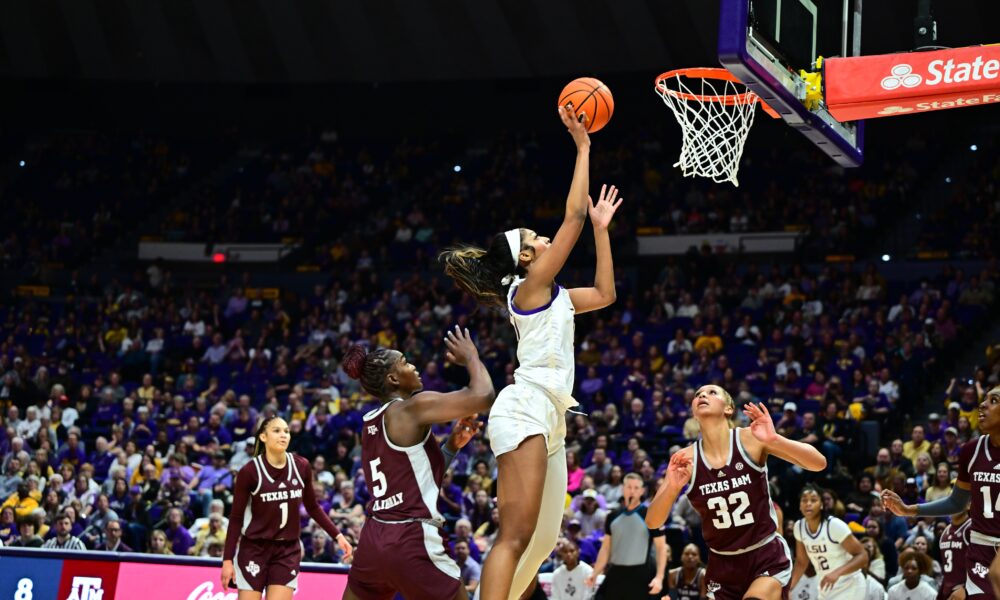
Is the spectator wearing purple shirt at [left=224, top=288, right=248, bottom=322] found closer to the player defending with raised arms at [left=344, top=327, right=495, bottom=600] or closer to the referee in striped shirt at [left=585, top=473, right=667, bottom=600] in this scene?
the referee in striped shirt at [left=585, top=473, right=667, bottom=600]

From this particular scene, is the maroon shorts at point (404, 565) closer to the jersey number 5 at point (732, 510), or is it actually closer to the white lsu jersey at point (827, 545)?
the jersey number 5 at point (732, 510)

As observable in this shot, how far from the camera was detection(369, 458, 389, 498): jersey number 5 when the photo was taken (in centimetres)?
620

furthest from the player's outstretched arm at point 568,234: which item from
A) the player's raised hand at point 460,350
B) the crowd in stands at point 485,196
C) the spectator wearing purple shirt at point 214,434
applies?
the crowd in stands at point 485,196

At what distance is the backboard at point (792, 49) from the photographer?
24.7 feet

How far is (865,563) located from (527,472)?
5.79 metres

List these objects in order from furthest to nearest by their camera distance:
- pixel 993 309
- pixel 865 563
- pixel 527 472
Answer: pixel 993 309 < pixel 865 563 < pixel 527 472

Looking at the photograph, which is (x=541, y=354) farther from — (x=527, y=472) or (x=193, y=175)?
(x=193, y=175)

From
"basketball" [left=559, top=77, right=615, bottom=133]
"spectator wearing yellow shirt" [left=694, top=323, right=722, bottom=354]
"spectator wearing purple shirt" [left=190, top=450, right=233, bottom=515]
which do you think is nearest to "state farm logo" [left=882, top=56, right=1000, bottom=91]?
"basketball" [left=559, top=77, right=615, bottom=133]

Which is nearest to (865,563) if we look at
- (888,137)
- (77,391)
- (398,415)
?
(398,415)

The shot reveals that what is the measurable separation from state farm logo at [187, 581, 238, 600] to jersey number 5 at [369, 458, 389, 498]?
536 cm

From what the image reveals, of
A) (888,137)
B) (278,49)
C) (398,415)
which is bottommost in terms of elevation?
(398,415)

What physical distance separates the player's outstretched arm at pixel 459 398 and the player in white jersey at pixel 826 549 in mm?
5428

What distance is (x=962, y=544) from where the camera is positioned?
8.33 meters

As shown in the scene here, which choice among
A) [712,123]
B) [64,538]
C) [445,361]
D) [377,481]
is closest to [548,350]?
[377,481]
